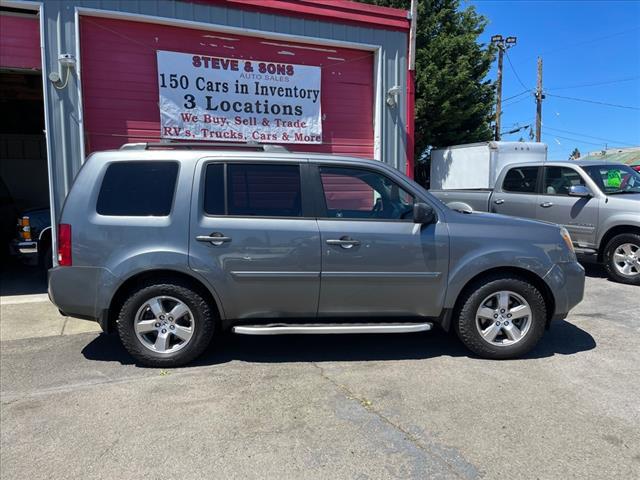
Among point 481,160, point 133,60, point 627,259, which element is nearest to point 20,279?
point 133,60

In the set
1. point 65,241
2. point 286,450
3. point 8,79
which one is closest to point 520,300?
point 286,450

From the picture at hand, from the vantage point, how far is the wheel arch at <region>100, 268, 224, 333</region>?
425cm

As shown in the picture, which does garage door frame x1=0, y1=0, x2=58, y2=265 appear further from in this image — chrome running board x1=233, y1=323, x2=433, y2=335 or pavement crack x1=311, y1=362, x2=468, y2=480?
pavement crack x1=311, y1=362, x2=468, y2=480

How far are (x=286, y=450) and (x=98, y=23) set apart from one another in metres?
6.59

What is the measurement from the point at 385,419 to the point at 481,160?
10167mm

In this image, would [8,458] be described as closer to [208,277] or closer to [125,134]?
[208,277]

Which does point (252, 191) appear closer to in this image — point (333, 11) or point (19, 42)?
point (19, 42)

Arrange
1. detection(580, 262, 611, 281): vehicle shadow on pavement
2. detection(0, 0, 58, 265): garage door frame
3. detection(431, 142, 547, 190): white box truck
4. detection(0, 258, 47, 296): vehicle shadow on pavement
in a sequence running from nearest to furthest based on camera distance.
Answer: detection(0, 0, 58, 265): garage door frame < detection(0, 258, 47, 296): vehicle shadow on pavement < detection(580, 262, 611, 281): vehicle shadow on pavement < detection(431, 142, 547, 190): white box truck

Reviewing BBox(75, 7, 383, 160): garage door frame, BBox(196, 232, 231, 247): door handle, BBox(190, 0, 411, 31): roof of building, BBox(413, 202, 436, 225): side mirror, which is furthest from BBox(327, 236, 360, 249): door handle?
BBox(190, 0, 411, 31): roof of building

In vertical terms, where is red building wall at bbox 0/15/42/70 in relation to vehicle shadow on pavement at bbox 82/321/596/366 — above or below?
above

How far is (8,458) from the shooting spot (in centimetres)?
305

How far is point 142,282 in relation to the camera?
429cm

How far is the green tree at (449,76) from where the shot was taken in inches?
619

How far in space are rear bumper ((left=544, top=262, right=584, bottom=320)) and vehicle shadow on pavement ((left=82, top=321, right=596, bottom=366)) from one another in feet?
1.65
